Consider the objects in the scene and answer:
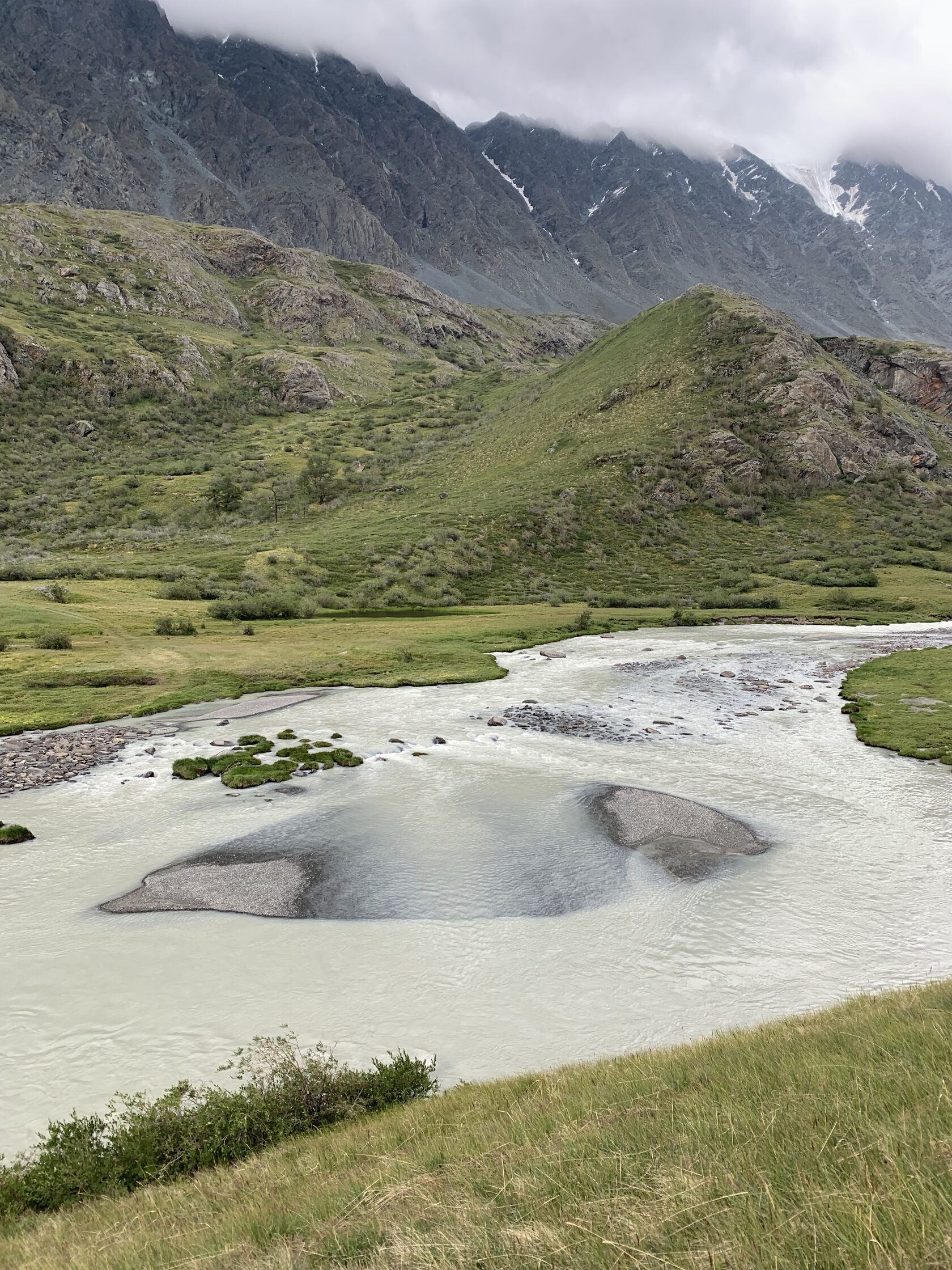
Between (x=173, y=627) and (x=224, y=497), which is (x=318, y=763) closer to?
(x=173, y=627)

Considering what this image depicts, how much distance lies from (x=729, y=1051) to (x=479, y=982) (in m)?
6.50

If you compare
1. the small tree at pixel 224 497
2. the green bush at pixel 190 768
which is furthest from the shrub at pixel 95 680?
the small tree at pixel 224 497

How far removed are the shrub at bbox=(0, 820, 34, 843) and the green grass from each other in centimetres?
3520

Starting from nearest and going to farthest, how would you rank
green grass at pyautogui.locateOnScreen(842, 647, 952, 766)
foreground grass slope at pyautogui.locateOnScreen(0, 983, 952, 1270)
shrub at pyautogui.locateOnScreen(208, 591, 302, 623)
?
foreground grass slope at pyautogui.locateOnScreen(0, 983, 952, 1270)
green grass at pyautogui.locateOnScreen(842, 647, 952, 766)
shrub at pyautogui.locateOnScreen(208, 591, 302, 623)

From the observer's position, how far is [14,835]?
21625 millimetres

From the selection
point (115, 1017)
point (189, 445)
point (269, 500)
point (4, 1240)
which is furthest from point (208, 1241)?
point (189, 445)

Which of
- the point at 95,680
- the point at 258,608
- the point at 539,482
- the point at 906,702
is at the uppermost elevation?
the point at 539,482

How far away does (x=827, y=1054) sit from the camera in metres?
8.05

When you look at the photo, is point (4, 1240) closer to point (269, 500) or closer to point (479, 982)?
point (479, 982)

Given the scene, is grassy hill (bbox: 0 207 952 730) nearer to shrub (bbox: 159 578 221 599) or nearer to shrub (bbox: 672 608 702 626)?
shrub (bbox: 159 578 221 599)

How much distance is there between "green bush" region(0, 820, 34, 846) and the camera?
21.4 meters

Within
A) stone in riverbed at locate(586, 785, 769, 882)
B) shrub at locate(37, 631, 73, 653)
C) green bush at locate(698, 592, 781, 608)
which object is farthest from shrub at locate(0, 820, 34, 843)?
green bush at locate(698, 592, 781, 608)

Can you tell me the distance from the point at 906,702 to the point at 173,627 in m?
59.9

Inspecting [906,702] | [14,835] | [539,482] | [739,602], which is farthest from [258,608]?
[539,482]
